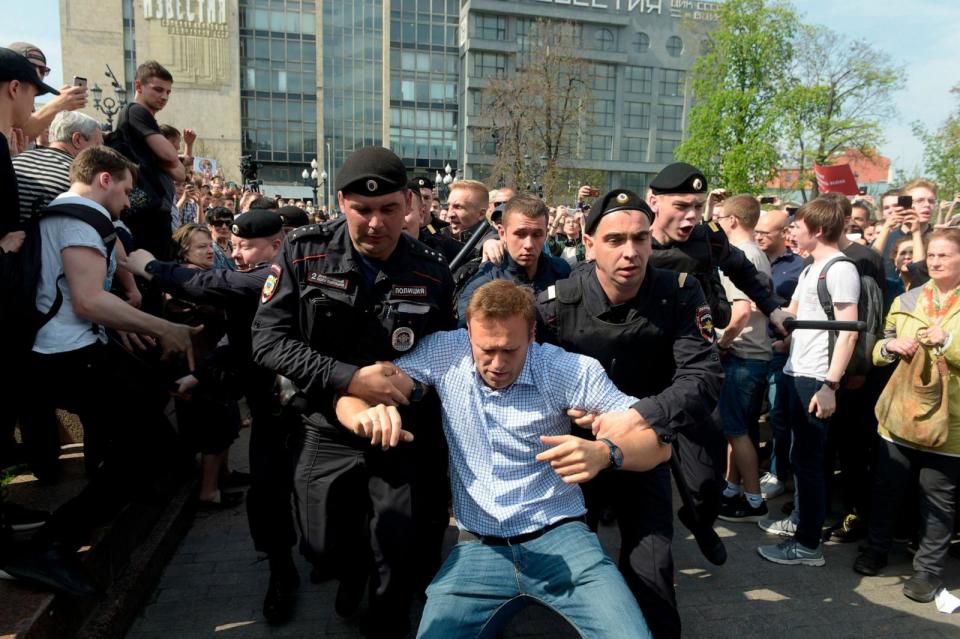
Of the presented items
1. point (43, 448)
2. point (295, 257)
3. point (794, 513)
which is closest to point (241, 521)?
point (43, 448)

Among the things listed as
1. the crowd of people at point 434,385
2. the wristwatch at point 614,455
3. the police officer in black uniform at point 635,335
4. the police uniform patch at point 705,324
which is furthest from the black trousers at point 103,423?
the police uniform patch at point 705,324

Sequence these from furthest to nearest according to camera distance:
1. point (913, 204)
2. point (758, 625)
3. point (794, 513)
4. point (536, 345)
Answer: point (913, 204) → point (794, 513) → point (758, 625) → point (536, 345)

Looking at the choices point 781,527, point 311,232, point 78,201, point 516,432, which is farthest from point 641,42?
point 516,432

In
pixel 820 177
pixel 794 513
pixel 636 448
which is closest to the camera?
pixel 636 448

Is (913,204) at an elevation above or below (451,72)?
below

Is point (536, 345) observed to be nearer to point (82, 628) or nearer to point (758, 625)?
point (758, 625)

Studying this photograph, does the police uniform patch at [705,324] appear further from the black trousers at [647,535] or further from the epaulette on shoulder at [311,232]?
the epaulette on shoulder at [311,232]

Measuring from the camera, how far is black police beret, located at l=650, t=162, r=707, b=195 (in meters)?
3.88

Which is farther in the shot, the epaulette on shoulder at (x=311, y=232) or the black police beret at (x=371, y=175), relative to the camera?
the epaulette on shoulder at (x=311, y=232)

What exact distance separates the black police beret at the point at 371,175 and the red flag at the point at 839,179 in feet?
27.3

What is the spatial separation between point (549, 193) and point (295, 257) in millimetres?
33910

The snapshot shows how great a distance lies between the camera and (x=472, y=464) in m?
2.74

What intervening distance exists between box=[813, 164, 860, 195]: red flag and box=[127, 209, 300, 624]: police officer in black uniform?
340 inches

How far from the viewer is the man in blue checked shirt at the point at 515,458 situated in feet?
7.90
